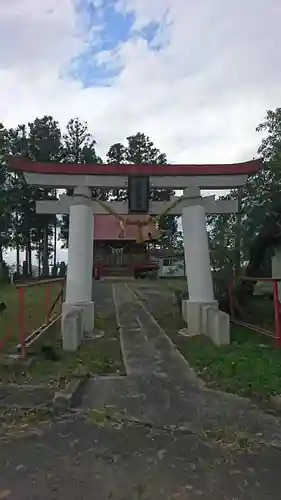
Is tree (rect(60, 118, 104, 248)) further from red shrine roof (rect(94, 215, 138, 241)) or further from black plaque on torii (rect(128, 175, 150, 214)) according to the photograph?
black plaque on torii (rect(128, 175, 150, 214))

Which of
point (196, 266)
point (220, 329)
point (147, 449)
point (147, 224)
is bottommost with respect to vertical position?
point (147, 449)

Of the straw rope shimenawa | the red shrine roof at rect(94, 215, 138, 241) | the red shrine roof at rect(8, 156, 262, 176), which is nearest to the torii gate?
the red shrine roof at rect(8, 156, 262, 176)

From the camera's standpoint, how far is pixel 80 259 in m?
9.24

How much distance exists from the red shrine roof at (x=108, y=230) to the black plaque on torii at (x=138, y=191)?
20.5 m

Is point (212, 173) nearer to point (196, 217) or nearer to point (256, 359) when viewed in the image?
point (196, 217)

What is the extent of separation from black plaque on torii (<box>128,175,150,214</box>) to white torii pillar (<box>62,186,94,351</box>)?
0.91 m

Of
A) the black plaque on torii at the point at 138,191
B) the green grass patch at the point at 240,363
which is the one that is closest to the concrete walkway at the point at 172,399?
the green grass patch at the point at 240,363

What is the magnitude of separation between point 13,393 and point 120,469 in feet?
7.67

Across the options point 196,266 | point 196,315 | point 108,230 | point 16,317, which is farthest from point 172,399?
point 108,230

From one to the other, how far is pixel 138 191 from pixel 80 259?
77.3 inches

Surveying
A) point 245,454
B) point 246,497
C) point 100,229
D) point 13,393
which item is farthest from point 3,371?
point 100,229

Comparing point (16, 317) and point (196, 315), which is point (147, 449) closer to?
point (196, 315)

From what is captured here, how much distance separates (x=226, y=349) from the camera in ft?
24.0

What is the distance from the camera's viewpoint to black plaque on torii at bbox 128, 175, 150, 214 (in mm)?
9883
